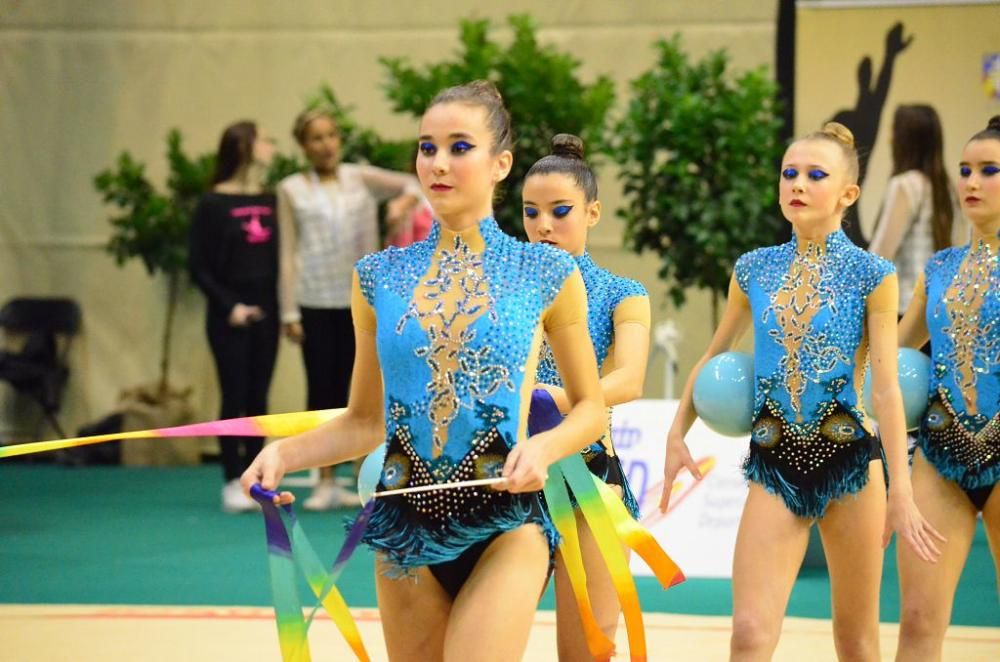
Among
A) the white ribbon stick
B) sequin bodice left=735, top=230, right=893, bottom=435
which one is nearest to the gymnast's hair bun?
sequin bodice left=735, top=230, right=893, bottom=435

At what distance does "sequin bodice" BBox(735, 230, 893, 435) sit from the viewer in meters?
3.77

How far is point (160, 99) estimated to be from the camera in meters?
11.1

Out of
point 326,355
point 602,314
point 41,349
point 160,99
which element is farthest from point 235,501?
point 602,314

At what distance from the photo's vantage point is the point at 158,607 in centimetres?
582

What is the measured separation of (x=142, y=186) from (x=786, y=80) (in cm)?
454

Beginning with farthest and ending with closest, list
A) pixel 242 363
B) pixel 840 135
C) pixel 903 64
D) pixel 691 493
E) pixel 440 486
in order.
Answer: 1. pixel 903 64
2. pixel 242 363
3. pixel 691 493
4. pixel 840 135
5. pixel 440 486

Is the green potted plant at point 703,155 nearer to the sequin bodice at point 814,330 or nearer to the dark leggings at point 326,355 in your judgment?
the dark leggings at point 326,355

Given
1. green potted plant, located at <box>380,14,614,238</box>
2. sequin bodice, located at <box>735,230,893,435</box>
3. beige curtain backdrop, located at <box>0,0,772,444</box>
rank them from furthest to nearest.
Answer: beige curtain backdrop, located at <box>0,0,772,444</box> → green potted plant, located at <box>380,14,614,238</box> → sequin bodice, located at <box>735,230,893,435</box>

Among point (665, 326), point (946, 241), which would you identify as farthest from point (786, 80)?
point (946, 241)

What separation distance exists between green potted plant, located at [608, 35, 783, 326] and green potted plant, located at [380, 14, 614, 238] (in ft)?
1.03

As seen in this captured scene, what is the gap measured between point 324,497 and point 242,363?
2.81 feet

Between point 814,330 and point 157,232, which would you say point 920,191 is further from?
point 157,232

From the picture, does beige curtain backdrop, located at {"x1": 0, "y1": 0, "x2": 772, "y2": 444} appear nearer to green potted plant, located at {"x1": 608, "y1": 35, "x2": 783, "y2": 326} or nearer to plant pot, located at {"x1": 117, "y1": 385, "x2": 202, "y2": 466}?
plant pot, located at {"x1": 117, "y1": 385, "x2": 202, "y2": 466}

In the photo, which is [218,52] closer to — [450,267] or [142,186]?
[142,186]
